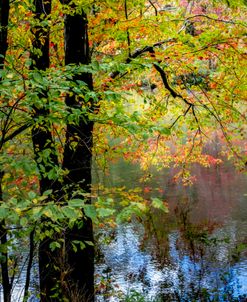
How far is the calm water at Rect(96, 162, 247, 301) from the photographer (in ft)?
32.6

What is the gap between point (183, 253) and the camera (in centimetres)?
1238

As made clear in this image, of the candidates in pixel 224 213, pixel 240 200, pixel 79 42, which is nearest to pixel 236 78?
pixel 79 42

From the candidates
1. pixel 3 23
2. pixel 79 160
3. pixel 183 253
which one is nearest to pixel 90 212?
pixel 3 23

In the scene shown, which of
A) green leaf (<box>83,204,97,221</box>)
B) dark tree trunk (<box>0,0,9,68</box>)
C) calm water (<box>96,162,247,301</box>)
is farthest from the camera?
calm water (<box>96,162,247,301</box>)

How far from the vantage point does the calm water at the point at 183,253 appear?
9938mm

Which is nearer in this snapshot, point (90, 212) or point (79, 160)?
point (90, 212)

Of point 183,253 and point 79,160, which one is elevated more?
point 79,160

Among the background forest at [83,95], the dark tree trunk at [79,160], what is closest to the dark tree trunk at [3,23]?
the background forest at [83,95]

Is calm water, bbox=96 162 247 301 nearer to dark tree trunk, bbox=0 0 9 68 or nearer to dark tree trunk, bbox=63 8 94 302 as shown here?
dark tree trunk, bbox=63 8 94 302

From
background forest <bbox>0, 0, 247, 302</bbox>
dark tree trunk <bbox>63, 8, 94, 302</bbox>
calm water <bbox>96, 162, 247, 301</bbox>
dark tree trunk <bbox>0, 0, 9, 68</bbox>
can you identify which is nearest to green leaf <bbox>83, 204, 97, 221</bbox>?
background forest <bbox>0, 0, 247, 302</bbox>

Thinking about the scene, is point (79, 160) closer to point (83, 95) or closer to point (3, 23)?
point (83, 95)

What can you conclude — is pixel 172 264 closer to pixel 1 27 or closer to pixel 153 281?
pixel 153 281

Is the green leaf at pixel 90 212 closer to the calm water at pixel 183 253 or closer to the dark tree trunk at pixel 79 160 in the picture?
the dark tree trunk at pixel 79 160

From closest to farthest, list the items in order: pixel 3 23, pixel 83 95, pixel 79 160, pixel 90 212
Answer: pixel 90 212 < pixel 3 23 < pixel 83 95 < pixel 79 160
